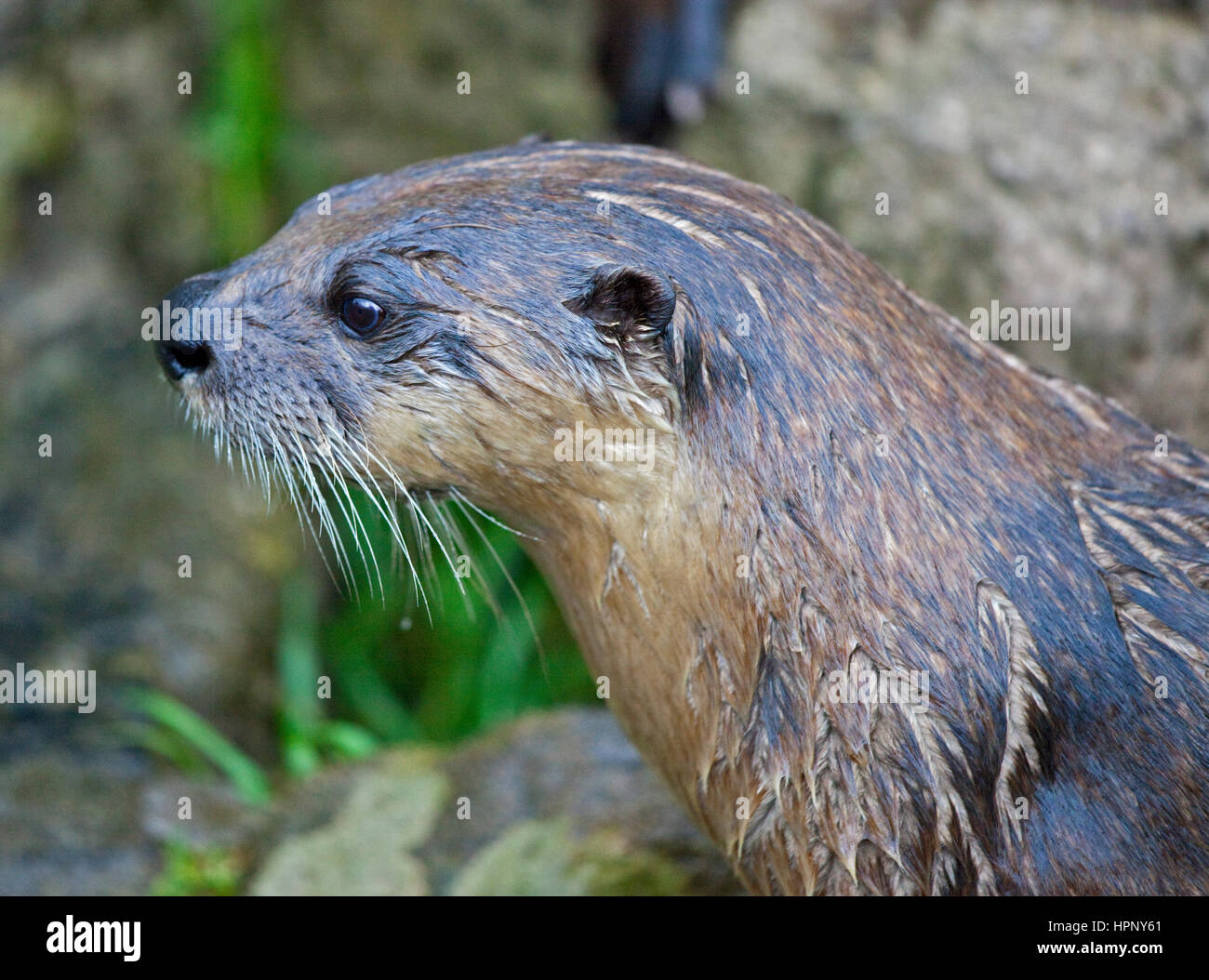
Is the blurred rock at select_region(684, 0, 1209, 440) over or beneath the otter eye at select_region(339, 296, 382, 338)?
over

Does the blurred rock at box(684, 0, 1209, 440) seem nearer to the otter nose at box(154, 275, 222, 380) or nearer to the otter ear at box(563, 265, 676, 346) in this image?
the otter ear at box(563, 265, 676, 346)

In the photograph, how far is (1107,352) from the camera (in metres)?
4.62

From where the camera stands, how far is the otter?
8.03ft

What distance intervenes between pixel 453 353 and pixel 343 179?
10.9 feet

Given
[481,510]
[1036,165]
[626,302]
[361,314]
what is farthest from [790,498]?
[1036,165]

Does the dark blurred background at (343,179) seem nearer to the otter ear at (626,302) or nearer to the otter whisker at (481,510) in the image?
the otter whisker at (481,510)

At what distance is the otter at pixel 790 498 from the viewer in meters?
2.45

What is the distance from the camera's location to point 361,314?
8.81 ft

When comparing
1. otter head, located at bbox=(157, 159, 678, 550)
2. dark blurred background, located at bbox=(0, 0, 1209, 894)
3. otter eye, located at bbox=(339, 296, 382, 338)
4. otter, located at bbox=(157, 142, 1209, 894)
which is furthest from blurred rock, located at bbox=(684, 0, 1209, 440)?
otter eye, located at bbox=(339, 296, 382, 338)

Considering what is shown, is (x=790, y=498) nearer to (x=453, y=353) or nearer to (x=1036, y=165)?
(x=453, y=353)

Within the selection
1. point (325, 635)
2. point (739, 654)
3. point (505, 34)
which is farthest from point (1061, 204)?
point (325, 635)

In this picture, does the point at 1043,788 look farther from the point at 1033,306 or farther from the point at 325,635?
the point at 325,635

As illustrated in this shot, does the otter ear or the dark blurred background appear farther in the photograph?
the dark blurred background

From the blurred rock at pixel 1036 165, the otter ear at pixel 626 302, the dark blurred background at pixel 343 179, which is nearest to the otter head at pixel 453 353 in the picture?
the otter ear at pixel 626 302
